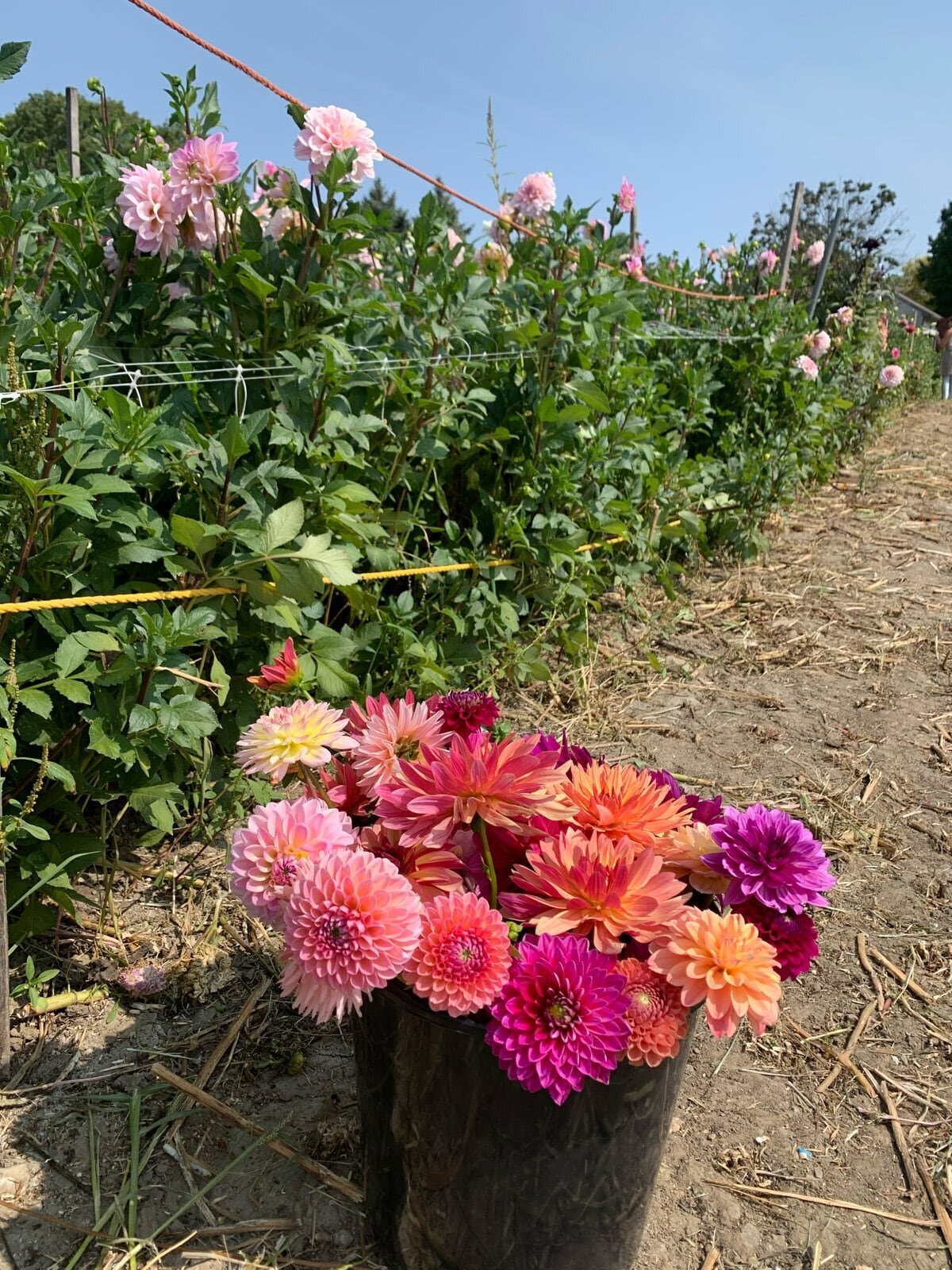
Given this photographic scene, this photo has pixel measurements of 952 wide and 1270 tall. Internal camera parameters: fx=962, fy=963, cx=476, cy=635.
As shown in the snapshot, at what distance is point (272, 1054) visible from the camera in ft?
5.45

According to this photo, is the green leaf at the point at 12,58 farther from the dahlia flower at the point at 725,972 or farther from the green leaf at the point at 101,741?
the dahlia flower at the point at 725,972

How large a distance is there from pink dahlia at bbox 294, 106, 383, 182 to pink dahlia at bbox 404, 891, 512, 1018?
4.70 ft

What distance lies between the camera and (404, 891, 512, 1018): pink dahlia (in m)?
1.01

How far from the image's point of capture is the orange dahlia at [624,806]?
47.6 inches

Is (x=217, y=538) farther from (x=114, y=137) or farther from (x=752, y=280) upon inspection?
(x=752, y=280)

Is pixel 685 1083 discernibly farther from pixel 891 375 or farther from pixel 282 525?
pixel 891 375

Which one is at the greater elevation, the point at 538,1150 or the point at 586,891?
the point at 586,891

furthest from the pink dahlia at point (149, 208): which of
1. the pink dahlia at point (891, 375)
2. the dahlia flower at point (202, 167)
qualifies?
the pink dahlia at point (891, 375)

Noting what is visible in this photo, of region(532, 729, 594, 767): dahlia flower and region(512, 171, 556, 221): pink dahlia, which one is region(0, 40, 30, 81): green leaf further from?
region(512, 171, 556, 221): pink dahlia

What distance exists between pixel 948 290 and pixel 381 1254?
155ft

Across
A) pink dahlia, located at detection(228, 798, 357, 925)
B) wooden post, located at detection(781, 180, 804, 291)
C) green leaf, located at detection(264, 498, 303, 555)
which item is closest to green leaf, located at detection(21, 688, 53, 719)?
green leaf, located at detection(264, 498, 303, 555)

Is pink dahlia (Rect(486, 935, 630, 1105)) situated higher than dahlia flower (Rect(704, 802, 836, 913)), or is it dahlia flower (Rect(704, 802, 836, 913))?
dahlia flower (Rect(704, 802, 836, 913))

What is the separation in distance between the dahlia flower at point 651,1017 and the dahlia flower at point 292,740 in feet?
1.45

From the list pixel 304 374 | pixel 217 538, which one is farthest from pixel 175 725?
pixel 304 374
